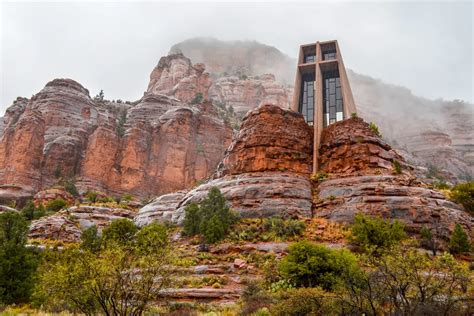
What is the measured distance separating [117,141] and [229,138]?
2328 cm

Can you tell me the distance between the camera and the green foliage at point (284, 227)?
110ft

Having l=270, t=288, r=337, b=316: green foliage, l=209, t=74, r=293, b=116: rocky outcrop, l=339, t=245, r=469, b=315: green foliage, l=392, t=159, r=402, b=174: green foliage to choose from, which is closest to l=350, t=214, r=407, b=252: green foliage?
l=339, t=245, r=469, b=315: green foliage

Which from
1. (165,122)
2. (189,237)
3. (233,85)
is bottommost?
(189,237)

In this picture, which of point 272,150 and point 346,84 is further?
point 346,84

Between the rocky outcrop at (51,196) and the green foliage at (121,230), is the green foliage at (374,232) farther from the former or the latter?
the rocky outcrop at (51,196)

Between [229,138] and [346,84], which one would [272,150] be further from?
[229,138]

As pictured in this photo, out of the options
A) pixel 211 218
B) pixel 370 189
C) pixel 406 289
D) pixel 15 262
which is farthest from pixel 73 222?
pixel 406 289

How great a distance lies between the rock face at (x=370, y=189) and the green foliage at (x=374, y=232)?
372 centimetres

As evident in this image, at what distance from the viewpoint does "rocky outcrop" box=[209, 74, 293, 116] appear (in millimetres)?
136000

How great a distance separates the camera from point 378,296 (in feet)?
56.3

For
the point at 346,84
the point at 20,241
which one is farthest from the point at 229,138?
the point at 20,241

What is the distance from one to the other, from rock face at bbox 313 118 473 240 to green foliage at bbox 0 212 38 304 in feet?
75.4

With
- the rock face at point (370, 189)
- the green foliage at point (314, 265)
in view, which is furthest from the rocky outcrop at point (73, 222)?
the green foliage at point (314, 265)

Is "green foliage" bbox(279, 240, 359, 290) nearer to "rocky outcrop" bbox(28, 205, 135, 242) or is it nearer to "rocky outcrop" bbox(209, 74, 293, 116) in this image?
"rocky outcrop" bbox(28, 205, 135, 242)
